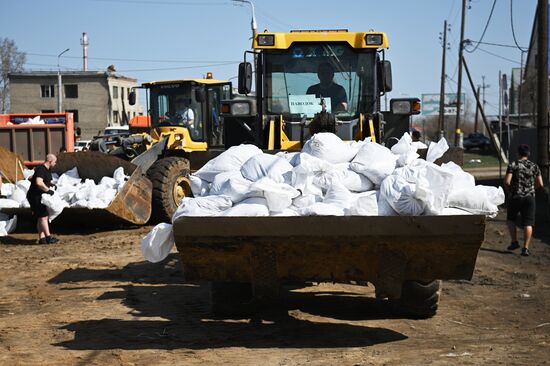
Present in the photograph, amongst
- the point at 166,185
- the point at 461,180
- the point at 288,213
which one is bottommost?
the point at 166,185

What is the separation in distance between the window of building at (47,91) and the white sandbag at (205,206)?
75802 millimetres

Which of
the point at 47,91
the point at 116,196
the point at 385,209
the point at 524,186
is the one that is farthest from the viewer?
the point at 47,91

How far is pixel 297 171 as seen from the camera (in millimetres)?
6785

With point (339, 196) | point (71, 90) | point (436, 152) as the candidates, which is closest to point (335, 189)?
point (339, 196)

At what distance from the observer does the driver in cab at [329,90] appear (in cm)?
1054

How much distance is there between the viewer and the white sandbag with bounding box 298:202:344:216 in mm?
6297

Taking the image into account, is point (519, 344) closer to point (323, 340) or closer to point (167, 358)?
point (323, 340)

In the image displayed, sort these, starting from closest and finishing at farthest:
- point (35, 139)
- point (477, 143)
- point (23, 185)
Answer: point (23, 185) < point (35, 139) < point (477, 143)

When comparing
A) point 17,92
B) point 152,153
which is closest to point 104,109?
point 17,92

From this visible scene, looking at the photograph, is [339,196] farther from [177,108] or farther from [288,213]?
[177,108]

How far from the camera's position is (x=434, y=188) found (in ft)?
20.7

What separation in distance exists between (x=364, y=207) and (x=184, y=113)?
12460 millimetres

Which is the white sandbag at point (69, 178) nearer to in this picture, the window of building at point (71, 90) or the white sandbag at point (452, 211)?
the white sandbag at point (452, 211)

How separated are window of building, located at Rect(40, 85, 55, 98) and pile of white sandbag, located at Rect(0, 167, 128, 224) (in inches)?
2624
